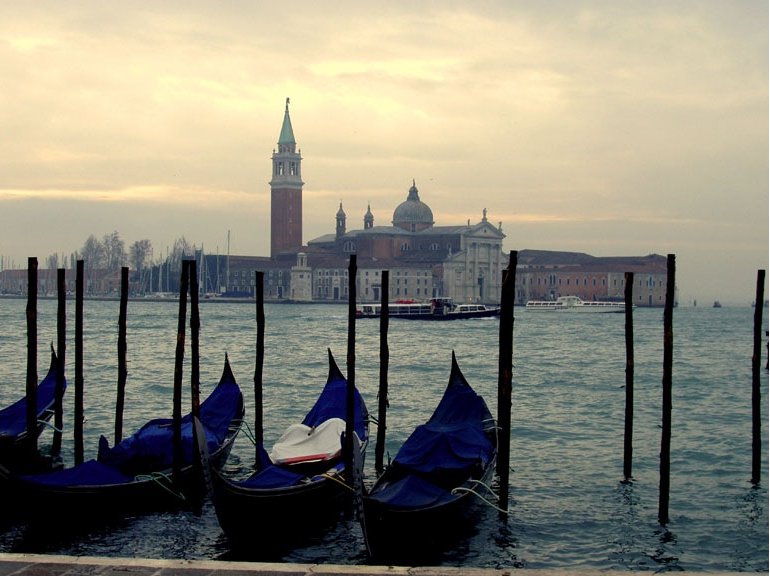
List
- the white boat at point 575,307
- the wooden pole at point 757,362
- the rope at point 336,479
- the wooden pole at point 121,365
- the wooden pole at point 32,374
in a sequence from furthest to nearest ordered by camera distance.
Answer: the white boat at point 575,307, the wooden pole at point 121,365, the wooden pole at point 757,362, the wooden pole at point 32,374, the rope at point 336,479

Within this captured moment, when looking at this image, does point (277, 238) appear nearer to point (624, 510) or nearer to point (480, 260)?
point (480, 260)

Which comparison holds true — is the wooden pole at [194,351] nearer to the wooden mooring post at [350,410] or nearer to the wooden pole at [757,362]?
the wooden mooring post at [350,410]

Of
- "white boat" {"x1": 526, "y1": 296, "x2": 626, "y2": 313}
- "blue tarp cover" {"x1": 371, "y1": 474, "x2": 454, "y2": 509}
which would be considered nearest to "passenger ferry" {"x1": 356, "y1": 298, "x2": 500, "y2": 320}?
"white boat" {"x1": 526, "y1": 296, "x2": 626, "y2": 313}

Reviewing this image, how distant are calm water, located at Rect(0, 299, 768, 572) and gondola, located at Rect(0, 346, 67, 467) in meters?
0.68

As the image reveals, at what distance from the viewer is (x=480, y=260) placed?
9700 centimetres

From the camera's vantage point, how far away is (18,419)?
1194 centimetres

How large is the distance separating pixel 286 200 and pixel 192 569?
3719 inches

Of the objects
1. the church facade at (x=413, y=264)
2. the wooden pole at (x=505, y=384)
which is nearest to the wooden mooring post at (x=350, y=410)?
the wooden pole at (x=505, y=384)

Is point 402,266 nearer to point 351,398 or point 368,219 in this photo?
point 368,219

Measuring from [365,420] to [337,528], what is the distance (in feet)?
11.1

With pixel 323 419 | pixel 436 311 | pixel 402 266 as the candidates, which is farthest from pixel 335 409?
pixel 402 266

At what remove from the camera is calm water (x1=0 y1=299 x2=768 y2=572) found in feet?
29.7

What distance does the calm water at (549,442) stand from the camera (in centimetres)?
904

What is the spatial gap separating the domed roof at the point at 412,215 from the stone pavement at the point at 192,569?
96555 millimetres
